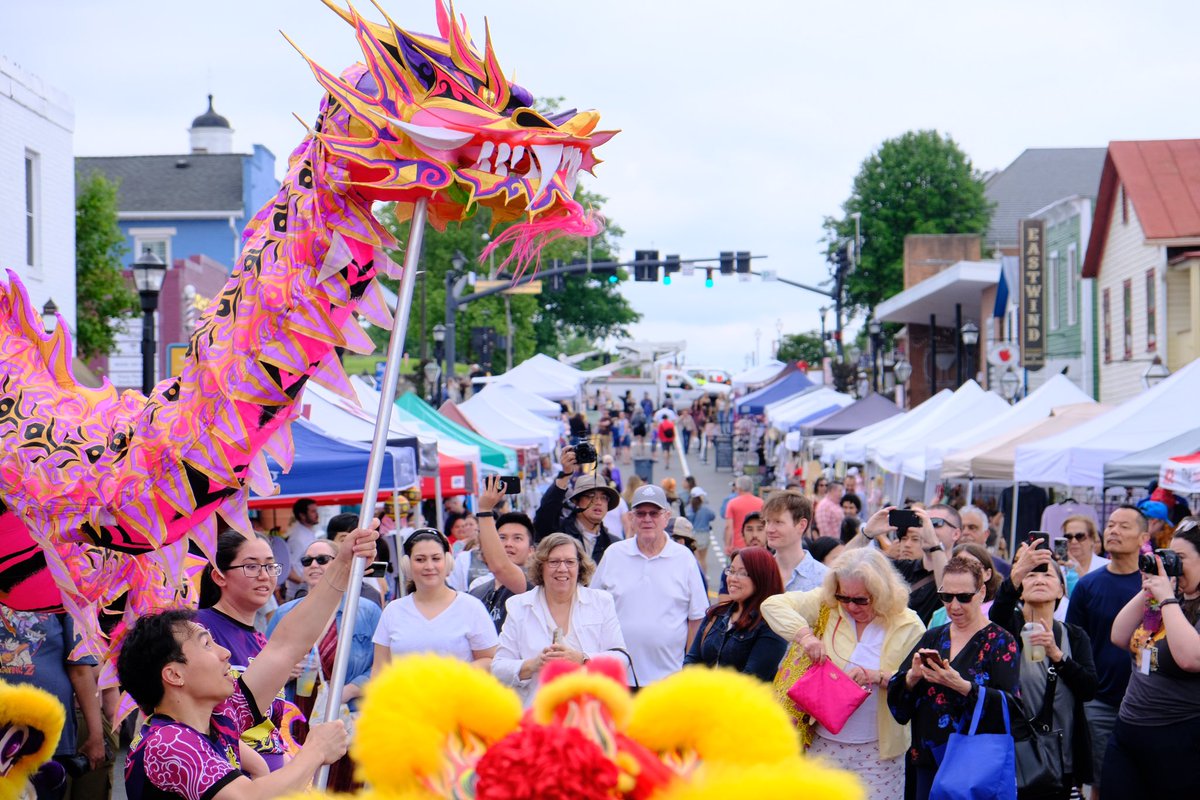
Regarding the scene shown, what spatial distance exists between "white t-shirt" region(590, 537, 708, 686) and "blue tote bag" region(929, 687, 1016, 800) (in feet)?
7.15

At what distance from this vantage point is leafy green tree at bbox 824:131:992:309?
62906 mm

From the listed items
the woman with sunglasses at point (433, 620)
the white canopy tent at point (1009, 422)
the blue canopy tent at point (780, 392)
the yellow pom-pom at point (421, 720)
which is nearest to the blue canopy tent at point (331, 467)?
the woman with sunglasses at point (433, 620)

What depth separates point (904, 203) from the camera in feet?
210

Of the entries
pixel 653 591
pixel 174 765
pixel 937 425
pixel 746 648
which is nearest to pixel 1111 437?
pixel 653 591

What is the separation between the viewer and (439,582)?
291 inches

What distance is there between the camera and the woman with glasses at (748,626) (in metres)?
7.31

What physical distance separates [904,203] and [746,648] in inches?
2316

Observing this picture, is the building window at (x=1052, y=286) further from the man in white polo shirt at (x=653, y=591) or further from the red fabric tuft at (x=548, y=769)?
the red fabric tuft at (x=548, y=769)

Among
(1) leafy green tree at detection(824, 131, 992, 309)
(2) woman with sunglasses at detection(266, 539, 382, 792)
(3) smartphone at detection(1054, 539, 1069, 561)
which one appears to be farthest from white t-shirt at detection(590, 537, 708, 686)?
(1) leafy green tree at detection(824, 131, 992, 309)

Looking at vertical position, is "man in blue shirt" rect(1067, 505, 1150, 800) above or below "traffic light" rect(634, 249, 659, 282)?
below

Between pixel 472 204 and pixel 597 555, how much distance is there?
18.6 ft

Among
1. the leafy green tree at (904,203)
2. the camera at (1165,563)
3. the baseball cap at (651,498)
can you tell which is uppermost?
the leafy green tree at (904,203)

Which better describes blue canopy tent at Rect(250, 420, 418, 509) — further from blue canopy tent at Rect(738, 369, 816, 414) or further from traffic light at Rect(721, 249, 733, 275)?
blue canopy tent at Rect(738, 369, 816, 414)

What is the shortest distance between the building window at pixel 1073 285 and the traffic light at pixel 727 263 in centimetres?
779
